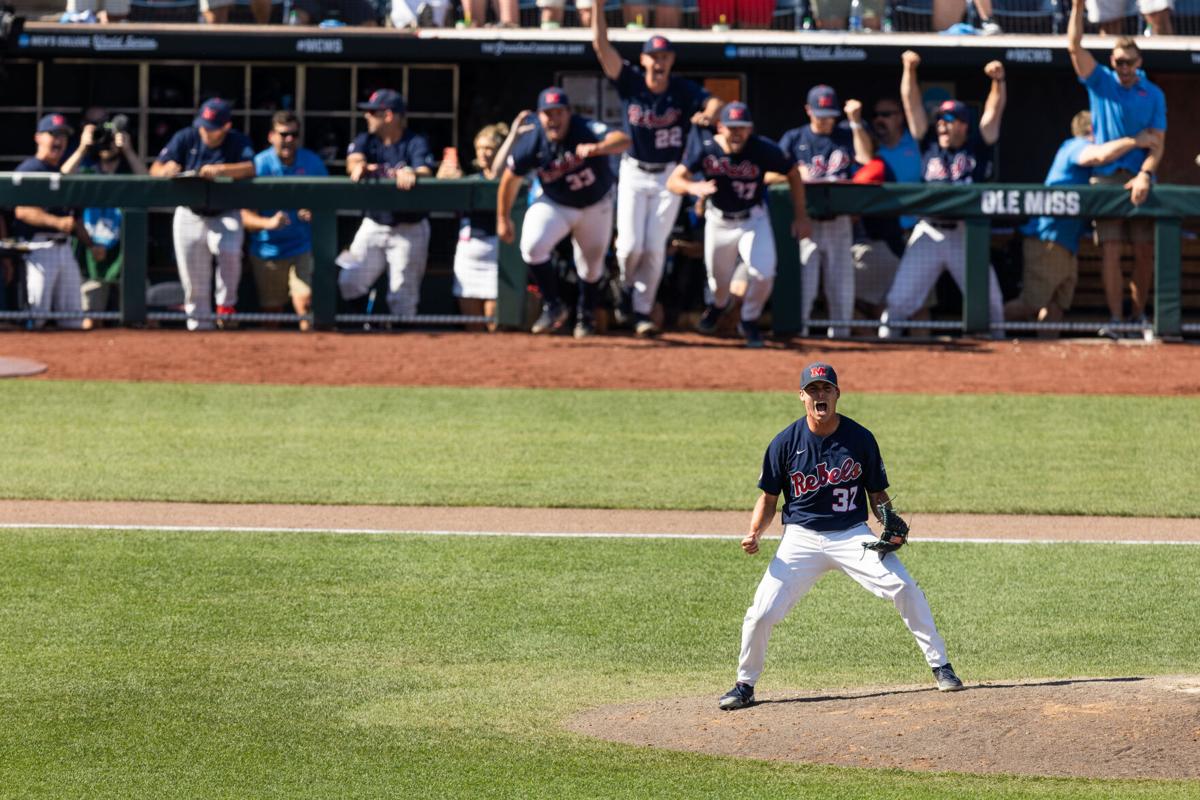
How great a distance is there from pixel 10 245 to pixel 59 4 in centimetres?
527

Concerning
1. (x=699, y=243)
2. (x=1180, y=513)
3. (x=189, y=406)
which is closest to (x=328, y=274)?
(x=189, y=406)

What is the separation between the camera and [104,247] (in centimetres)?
1553

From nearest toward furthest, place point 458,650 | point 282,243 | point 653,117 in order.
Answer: point 458,650
point 653,117
point 282,243

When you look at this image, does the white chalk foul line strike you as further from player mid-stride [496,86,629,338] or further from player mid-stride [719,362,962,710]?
player mid-stride [496,86,629,338]

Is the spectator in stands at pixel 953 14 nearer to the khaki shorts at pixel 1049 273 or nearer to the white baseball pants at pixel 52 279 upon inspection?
the khaki shorts at pixel 1049 273

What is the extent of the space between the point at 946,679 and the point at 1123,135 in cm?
927

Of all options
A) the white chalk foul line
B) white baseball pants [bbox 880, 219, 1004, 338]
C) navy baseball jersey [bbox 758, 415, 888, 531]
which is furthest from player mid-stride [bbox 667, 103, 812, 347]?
navy baseball jersey [bbox 758, 415, 888, 531]

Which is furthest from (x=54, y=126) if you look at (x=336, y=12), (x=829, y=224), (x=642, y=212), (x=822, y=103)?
(x=829, y=224)

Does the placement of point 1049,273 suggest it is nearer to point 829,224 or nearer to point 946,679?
point 829,224

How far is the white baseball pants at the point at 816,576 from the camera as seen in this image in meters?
6.79

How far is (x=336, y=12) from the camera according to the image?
18.2m

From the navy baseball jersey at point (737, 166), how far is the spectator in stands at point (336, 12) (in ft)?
15.9

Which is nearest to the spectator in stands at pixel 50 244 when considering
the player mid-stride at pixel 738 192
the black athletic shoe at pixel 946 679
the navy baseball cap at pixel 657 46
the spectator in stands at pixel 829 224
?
the navy baseball cap at pixel 657 46

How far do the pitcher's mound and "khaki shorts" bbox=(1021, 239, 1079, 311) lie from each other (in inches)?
339
